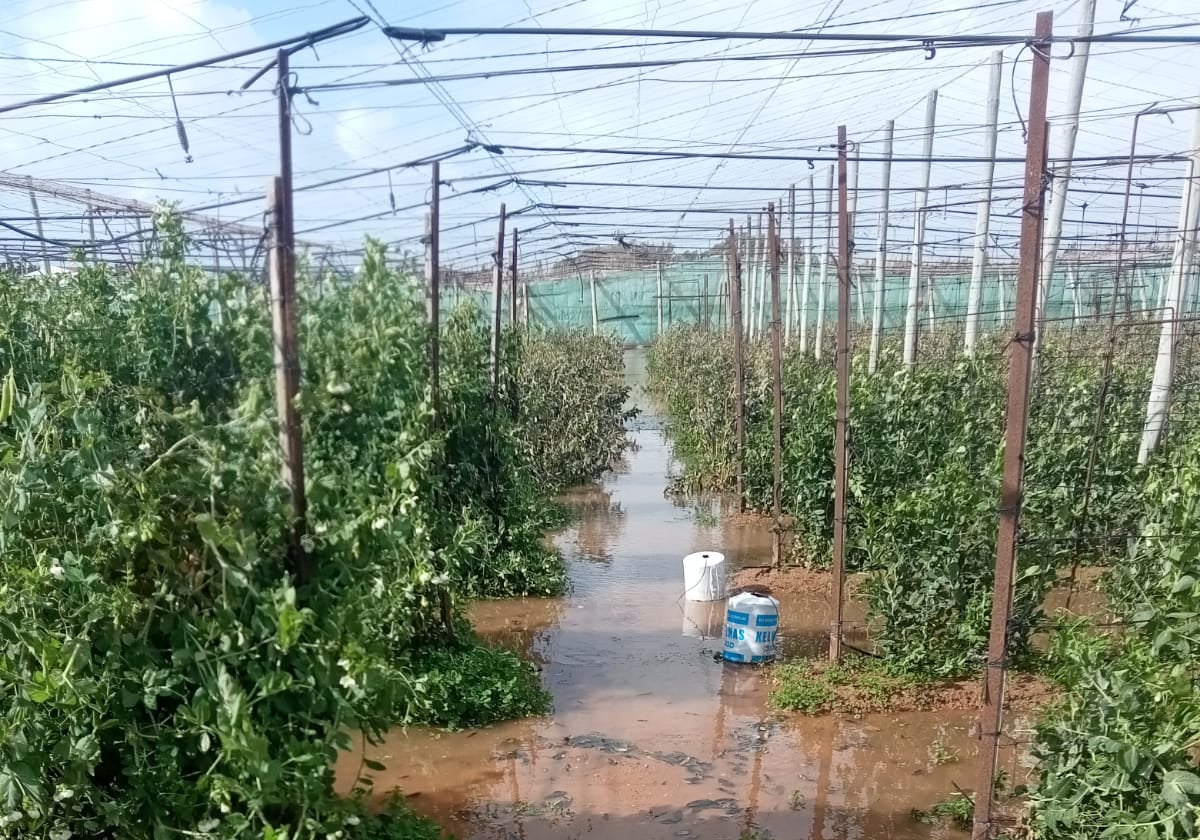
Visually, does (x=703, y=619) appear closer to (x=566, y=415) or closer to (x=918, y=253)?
(x=918, y=253)

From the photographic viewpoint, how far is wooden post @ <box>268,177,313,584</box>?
278cm

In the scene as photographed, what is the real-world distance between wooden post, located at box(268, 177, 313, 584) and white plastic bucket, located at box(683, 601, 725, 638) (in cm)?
493

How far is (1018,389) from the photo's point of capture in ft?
11.7

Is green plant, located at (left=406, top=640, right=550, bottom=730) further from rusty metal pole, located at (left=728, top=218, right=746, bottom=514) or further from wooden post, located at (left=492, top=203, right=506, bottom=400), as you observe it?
rusty metal pole, located at (left=728, top=218, right=746, bottom=514)

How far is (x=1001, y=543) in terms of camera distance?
3672mm

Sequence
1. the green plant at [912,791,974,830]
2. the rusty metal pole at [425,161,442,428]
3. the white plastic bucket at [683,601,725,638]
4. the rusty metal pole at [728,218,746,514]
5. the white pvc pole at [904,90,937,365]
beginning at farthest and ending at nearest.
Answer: the rusty metal pole at [728,218,746,514] < the white pvc pole at [904,90,937,365] < the white plastic bucket at [683,601,725,638] < the rusty metal pole at [425,161,442,428] < the green plant at [912,791,974,830]

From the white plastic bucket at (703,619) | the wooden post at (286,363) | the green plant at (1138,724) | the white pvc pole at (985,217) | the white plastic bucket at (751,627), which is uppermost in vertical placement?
the white pvc pole at (985,217)

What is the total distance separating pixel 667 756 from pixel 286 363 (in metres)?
3.63

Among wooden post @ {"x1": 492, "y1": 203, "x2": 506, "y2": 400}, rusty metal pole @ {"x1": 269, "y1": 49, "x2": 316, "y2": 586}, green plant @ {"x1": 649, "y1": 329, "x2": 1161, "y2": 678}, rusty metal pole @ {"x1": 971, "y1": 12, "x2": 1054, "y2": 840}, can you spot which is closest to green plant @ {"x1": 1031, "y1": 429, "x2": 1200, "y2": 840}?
rusty metal pole @ {"x1": 971, "y1": 12, "x2": 1054, "y2": 840}

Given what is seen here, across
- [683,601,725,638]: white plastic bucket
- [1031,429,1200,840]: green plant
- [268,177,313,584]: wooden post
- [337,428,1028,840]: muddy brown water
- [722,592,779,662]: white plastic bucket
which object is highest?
[268,177,313,584]: wooden post

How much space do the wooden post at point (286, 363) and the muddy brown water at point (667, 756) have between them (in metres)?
2.54

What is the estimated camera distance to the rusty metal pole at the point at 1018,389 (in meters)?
3.37

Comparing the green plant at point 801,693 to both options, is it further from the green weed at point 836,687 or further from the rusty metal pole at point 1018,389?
the rusty metal pole at point 1018,389

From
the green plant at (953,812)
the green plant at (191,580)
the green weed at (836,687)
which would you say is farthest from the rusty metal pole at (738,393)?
the green plant at (191,580)
